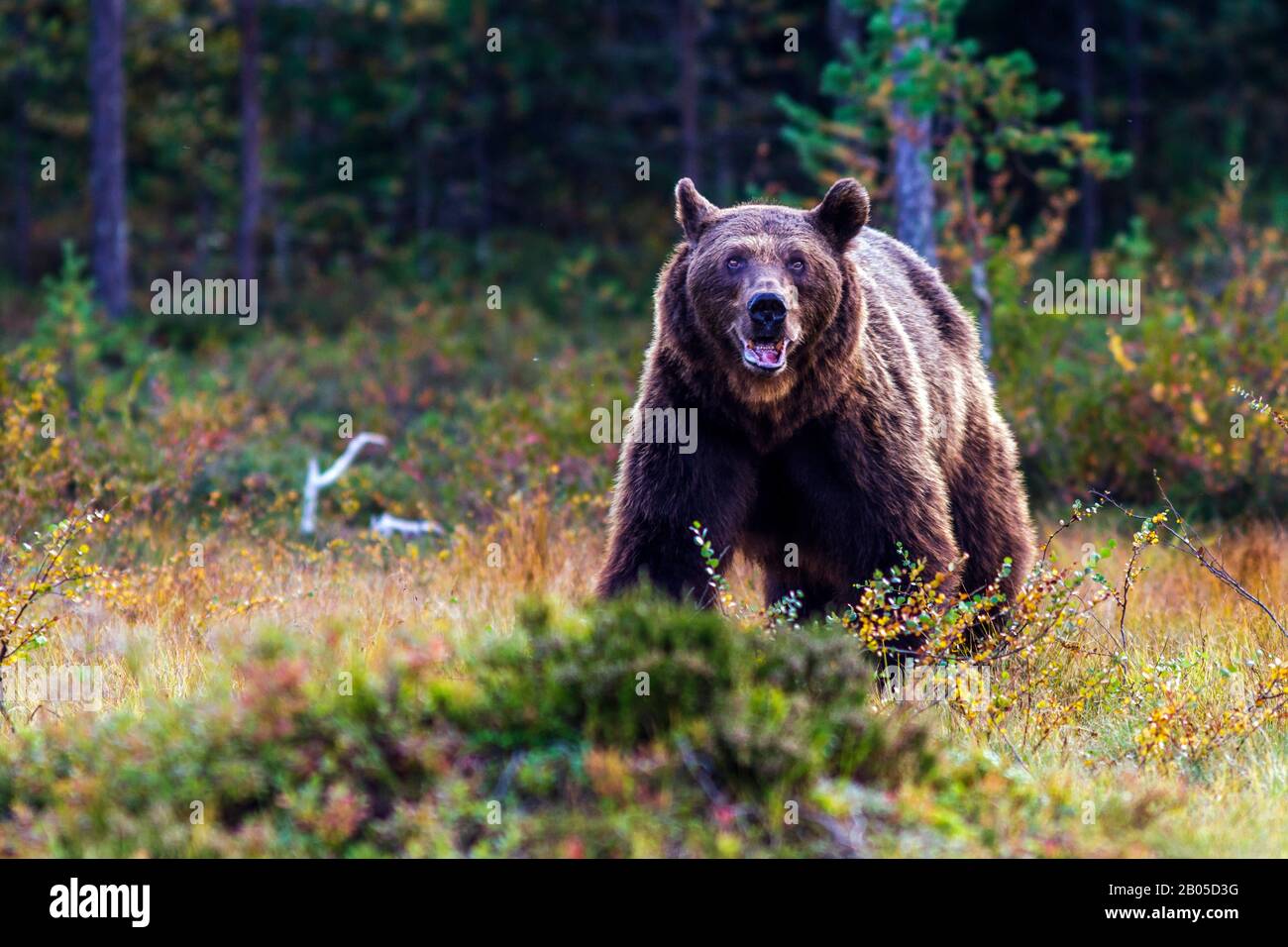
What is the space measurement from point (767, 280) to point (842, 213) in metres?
0.71

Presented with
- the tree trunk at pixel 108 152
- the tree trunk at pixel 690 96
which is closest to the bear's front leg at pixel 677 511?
the tree trunk at pixel 108 152

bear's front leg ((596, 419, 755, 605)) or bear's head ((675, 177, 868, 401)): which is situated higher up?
bear's head ((675, 177, 868, 401))

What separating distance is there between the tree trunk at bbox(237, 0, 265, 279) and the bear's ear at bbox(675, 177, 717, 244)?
654 inches

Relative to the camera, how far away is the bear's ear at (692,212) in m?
6.54

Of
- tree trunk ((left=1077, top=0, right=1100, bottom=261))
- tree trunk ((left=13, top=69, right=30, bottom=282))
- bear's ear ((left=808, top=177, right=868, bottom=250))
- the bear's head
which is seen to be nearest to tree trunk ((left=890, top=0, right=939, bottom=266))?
bear's ear ((left=808, top=177, right=868, bottom=250))

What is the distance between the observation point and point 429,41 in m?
26.8

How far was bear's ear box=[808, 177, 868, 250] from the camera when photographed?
634 centimetres

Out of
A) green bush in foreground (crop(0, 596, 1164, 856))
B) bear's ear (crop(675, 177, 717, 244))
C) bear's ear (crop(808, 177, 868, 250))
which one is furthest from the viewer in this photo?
bear's ear (crop(675, 177, 717, 244))

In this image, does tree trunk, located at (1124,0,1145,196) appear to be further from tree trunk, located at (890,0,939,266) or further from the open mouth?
the open mouth

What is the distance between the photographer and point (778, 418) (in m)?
6.13

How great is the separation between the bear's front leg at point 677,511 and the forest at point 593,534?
29cm

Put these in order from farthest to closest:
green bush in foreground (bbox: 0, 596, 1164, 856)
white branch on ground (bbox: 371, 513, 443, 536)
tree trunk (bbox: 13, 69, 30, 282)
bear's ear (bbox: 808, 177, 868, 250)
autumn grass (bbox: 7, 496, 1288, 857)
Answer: tree trunk (bbox: 13, 69, 30, 282), white branch on ground (bbox: 371, 513, 443, 536), bear's ear (bbox: 808, 177, 868, 250), autumn grass (bbox: 7, 496, 1288, 857), green bush in foreground (bbox: 0, 596, 1164, 856)

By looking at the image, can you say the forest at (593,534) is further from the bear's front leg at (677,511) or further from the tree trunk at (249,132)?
the bear's front leg at (677,511)
